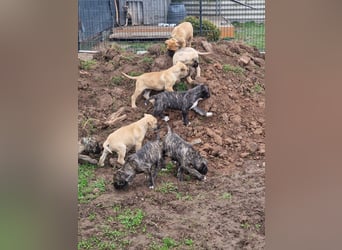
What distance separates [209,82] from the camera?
9.02 ft

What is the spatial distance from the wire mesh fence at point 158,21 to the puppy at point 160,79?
401mm

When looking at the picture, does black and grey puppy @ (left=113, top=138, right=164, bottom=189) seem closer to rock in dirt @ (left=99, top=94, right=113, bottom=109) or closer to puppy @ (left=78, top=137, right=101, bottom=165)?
puppy @ (left=78, top=137, right=101, bottom=165)

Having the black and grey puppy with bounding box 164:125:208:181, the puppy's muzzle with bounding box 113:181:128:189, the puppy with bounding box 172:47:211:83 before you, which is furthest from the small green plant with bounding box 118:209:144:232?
the puppy with bounding box 172:47:211:83

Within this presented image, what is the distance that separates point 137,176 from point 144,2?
3.83 feet

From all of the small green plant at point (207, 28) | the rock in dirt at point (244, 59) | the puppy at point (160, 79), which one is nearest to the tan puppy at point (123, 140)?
the puppy at point (160, 79)

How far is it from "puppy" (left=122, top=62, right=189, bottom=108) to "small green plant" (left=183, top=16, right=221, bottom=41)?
467 millimetres

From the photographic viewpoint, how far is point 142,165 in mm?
2189

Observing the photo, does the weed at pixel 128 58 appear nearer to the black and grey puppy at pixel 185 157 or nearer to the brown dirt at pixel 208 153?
the brown dirt at pixel 208 153

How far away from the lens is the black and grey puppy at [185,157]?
2.26 metres

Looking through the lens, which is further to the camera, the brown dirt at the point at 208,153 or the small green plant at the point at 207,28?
the small green plant at the point at 207,28

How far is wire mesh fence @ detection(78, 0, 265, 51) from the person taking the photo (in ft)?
9.45

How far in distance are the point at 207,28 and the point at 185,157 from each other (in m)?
1.13

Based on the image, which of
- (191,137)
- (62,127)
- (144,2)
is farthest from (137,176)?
(62,127)

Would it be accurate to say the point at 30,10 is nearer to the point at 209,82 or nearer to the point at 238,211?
the point at 238,211
